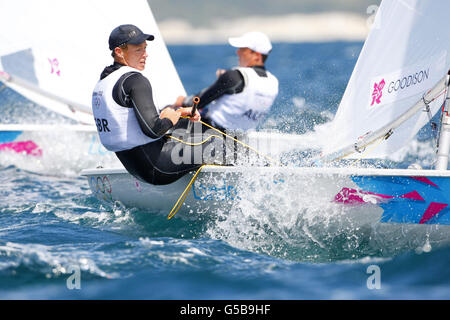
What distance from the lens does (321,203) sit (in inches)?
125

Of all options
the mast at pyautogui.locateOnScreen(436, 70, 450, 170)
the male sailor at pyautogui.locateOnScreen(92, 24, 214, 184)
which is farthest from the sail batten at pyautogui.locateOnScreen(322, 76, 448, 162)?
the male sailor at pyautogui.locateOnScreen(92, 24, 214, 184)

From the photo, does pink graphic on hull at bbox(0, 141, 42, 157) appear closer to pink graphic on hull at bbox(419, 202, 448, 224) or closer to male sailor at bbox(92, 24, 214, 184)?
male sailor at bbox(92, 24, 214, 184)

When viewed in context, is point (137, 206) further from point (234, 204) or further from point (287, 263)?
point (287, 263)

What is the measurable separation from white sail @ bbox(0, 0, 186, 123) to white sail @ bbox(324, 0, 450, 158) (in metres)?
2.37

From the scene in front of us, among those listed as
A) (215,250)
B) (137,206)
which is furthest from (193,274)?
(137,206)

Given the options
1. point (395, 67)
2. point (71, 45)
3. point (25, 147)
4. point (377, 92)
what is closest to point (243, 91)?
point (377, 92)

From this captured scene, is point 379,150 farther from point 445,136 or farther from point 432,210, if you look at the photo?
point 432,210

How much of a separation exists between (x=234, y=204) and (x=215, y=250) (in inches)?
14.7

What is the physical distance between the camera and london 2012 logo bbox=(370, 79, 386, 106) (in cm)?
362

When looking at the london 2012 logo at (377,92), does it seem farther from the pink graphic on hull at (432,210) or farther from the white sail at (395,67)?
the pink graphic on hull at (432,210)

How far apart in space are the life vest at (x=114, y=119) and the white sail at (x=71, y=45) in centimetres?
229

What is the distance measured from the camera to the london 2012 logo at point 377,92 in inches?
143

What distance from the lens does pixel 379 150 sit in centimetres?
384

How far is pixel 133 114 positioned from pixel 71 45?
2.78 m
